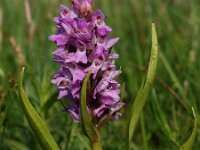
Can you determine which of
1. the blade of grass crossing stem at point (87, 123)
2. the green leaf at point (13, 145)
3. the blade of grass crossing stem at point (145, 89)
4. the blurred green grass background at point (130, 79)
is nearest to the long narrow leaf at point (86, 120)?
the blade of grass crossing stem at point (87, 123)

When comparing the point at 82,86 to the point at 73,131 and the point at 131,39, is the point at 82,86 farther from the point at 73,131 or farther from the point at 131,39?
the point at 131,39

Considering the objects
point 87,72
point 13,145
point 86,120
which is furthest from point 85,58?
point 13,145

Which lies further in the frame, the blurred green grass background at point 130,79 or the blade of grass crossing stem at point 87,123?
the blurred green grass background at point 130,79

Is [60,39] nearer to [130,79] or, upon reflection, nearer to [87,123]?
[87,123]

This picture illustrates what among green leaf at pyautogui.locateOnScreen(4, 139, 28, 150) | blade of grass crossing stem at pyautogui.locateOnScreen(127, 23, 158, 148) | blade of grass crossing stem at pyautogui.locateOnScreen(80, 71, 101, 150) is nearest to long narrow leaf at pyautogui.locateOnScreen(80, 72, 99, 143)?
blade of grass crossing stem at pyautogui.locateOnScreen(80, 71, 101, 150)

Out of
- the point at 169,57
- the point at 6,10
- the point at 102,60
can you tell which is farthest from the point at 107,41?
the point at 6,10

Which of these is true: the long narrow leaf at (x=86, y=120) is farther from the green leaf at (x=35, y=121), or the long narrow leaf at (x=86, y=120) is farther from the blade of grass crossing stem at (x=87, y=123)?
the green leaf at (x=35, y=121)

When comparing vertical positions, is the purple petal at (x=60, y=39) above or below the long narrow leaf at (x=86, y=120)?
above
